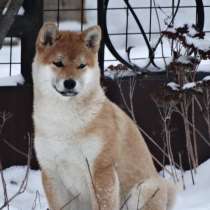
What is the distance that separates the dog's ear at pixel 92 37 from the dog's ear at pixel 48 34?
196 millimetres

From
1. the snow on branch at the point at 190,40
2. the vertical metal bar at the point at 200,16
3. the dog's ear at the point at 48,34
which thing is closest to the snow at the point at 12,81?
the snow on branch at the point at 190,40

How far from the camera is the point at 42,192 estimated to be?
667 centimetres

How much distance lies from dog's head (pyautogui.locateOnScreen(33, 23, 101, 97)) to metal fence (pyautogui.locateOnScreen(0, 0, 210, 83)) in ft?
5.61

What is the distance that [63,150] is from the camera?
5.13 m

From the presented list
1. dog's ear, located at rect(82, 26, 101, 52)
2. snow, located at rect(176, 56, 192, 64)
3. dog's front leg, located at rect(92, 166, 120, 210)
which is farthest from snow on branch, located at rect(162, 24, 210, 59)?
dog's front leg, located at rect(92, 166, 120, 210)

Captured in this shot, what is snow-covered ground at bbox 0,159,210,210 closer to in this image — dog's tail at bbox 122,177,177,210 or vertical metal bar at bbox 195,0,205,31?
dog's tail at bbox 122,177,177,210

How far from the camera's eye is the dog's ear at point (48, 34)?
16.9 feet

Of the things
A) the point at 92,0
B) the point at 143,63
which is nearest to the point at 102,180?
the point at 143,63

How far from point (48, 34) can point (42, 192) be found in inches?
73.3

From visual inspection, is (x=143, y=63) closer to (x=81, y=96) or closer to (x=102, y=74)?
(x=102, y=74)

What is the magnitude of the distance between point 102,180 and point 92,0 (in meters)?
4.89

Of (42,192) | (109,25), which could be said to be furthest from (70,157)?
(109,25)

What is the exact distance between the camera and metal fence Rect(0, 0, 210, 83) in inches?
273

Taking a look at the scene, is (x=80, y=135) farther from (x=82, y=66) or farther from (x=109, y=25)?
(x=109, y=25)
